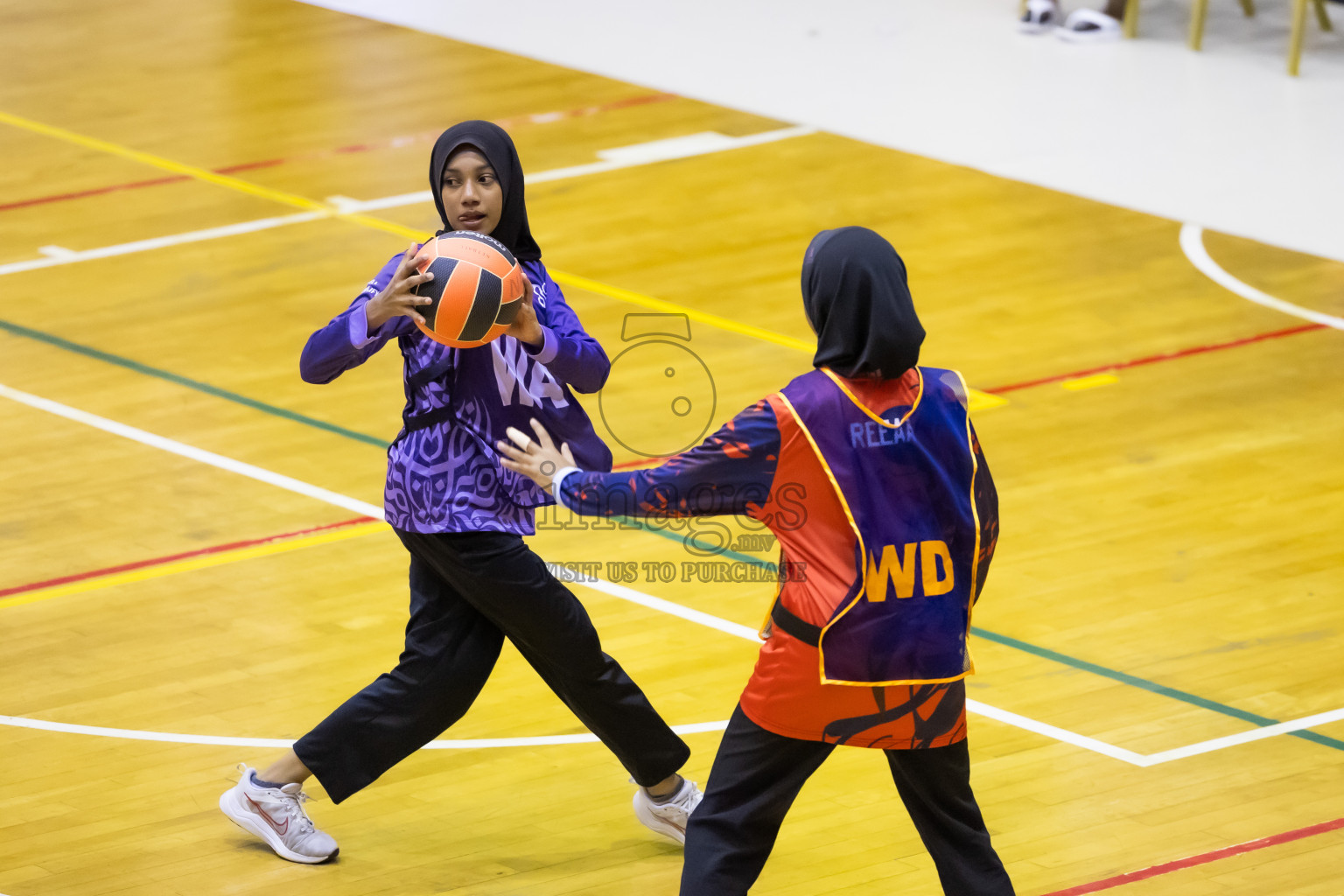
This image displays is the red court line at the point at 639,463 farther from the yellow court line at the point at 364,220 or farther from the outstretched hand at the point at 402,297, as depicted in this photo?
the outstretched hand at the point at 402,297

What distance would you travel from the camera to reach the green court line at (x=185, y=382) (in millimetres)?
8505

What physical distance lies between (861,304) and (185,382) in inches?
218

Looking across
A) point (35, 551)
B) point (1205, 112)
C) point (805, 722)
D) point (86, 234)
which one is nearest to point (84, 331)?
point (86, 234)

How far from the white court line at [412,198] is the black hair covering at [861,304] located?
7255mm

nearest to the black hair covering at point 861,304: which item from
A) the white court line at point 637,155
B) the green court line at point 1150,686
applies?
the green court line at point 1150,686

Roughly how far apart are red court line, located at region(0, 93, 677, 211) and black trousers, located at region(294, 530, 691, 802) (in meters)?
7.10

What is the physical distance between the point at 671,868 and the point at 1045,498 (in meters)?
2.95

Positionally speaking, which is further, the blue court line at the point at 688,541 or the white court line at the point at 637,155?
the white court line at the point at 637,155

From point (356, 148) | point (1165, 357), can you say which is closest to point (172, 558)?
point (1165, 357)

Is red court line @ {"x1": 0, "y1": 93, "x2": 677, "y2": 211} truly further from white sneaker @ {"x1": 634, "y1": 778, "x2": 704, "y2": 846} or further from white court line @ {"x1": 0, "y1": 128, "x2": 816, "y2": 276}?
white sneaker @ {"x1": 634, "y1": 778, "x2": 704, "y2": 846}

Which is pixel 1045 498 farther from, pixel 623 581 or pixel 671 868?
pixel 671 868

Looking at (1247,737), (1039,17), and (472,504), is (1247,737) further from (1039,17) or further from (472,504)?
(1039,17)

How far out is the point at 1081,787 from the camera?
5812 millimetres

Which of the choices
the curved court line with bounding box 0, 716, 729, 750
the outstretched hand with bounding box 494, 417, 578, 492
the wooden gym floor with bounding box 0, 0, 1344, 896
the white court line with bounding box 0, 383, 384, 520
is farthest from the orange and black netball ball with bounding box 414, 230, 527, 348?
the white court line with bounding box 0, 383, 384, 520
